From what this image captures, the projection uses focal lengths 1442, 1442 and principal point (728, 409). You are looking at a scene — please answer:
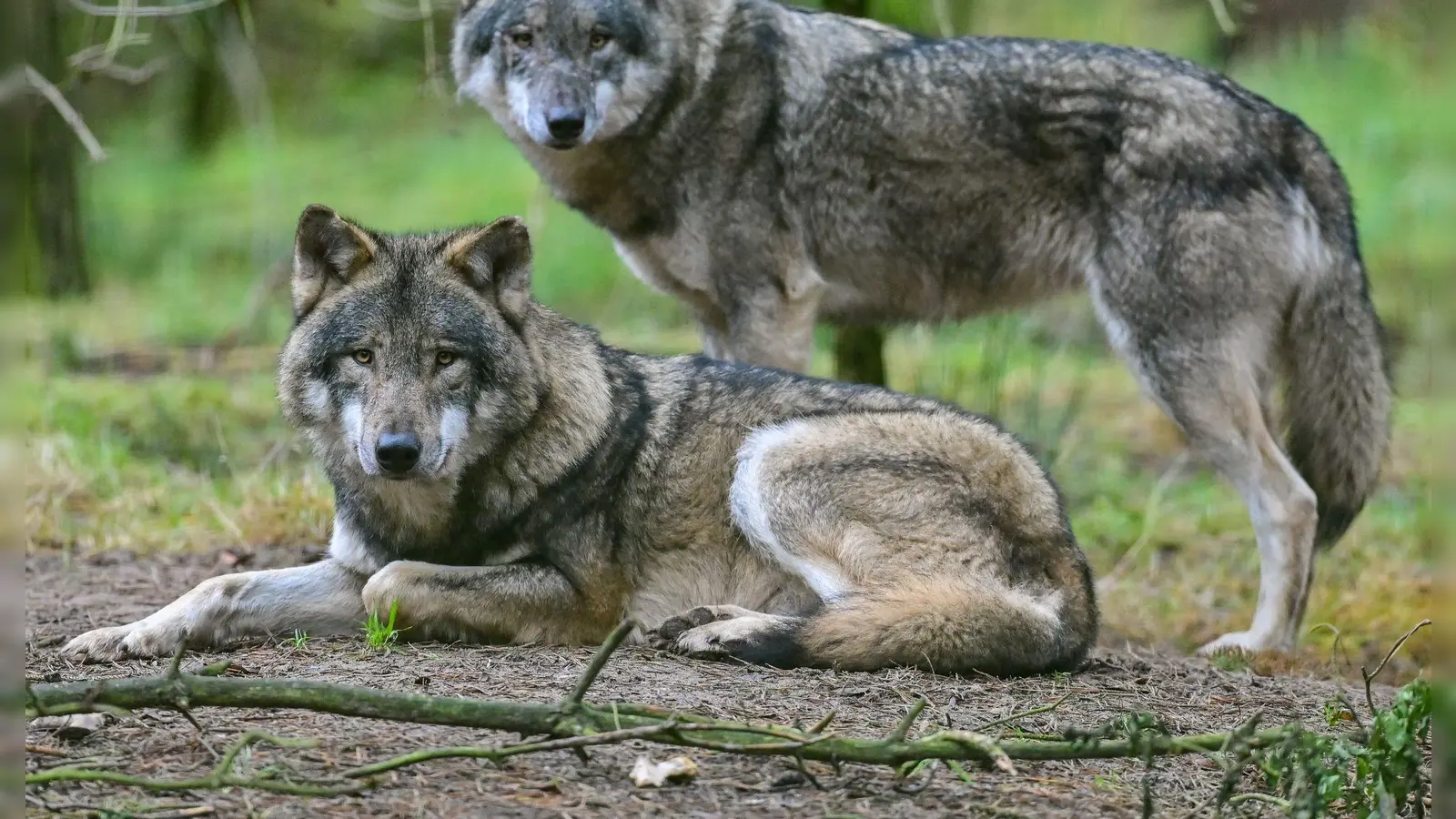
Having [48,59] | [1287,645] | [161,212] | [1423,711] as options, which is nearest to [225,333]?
[48,59]

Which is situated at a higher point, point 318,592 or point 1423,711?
point 1423,711

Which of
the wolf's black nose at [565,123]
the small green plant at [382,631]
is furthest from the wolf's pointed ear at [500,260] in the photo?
the wolf's black nose at [565,123]

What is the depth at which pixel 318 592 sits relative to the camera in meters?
4.88

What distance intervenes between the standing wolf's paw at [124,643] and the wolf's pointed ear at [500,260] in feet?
4.82

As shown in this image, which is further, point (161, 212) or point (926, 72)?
point (161, 212)

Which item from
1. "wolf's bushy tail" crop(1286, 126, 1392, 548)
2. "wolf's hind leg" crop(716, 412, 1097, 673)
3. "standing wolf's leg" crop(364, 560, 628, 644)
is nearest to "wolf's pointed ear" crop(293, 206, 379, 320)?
"standing wolf's leg" crop(364, 560, 628, 644)

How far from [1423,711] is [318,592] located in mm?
3419

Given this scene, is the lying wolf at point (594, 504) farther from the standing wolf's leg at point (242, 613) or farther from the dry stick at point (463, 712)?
the dry stick at point (463, 712)

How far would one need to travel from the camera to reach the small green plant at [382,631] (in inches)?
180

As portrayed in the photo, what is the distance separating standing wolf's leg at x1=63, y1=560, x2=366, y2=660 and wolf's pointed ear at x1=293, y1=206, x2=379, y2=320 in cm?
90

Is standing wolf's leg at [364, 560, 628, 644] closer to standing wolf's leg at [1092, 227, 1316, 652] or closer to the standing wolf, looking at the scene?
the standing wolf

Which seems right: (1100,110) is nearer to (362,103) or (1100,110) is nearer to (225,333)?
(225,333)

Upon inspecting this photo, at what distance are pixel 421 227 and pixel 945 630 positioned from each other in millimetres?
10404

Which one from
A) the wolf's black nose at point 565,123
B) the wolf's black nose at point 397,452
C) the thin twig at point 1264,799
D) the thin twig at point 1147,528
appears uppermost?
the wolf's black nose at point 565,123
